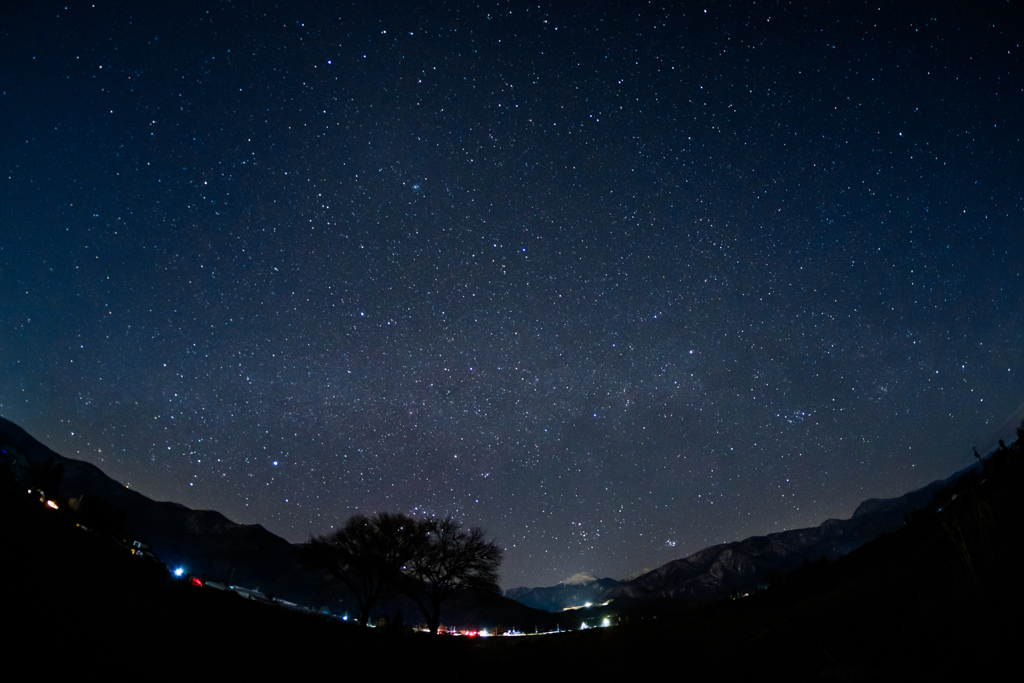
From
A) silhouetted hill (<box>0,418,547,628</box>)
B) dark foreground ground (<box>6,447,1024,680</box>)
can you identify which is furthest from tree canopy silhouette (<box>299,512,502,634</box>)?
silhouetted hill (<box>0,418,547,628</box>)

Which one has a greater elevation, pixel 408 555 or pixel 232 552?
pixel 408 555

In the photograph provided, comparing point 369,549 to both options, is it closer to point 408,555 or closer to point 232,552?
point 408,555

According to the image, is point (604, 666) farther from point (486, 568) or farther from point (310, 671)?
point (486, 568)

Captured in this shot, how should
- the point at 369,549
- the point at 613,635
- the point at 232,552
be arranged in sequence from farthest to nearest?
the point at 232,552 < the point at 369,549 < the point at 613,635

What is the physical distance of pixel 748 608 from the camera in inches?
803

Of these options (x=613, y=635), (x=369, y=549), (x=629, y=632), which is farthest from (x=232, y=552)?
(x=629, y=632)

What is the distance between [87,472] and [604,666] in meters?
219

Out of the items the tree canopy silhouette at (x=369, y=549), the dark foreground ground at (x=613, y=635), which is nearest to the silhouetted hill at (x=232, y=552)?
the tree canopy silhouette at (x=369, y=549)

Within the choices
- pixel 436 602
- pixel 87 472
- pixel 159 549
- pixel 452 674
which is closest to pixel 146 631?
pixel 452 674

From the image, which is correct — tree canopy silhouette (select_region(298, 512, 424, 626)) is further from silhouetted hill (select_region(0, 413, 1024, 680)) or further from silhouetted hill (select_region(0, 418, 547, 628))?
silhouetted hill (select_region(0, 418, 547, 628))

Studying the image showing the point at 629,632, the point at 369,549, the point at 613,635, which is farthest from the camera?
the point at 369,549

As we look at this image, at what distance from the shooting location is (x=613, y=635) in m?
22.5

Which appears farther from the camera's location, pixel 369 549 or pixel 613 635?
pixel 369 549

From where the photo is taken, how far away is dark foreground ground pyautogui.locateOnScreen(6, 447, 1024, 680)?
10.2 ft
